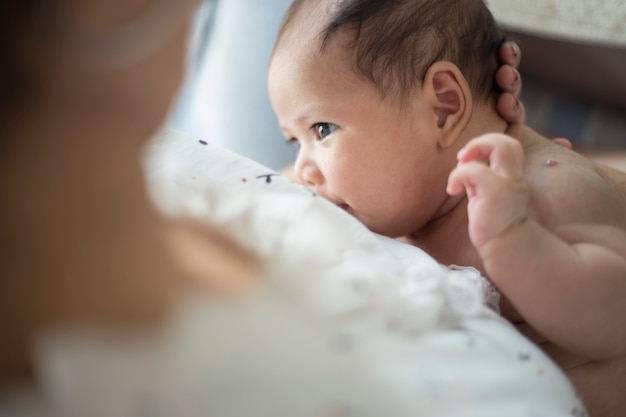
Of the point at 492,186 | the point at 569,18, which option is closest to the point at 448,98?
the point at 492,186

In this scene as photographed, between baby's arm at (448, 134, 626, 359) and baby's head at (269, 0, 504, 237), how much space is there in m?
0.20

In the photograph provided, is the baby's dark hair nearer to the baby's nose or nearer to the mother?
the baby's nose

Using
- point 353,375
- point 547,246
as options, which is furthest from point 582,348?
point 353,375

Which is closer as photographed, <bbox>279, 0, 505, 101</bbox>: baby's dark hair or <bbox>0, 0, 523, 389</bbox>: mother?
<bbox>0, 0, 523, 389</bbox>: mother

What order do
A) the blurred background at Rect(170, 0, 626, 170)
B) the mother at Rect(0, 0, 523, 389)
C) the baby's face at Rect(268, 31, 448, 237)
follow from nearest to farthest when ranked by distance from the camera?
the mother at Rect(0, 0, 523, 389)
the baby's face at Rect(268, 31, 448, 237)
the blurred background at Rect(170, 0, 626, 170)

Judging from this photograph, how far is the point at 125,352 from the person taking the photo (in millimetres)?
468

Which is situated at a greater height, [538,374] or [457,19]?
[457,19]

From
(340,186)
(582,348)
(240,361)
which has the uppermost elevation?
(240,361)

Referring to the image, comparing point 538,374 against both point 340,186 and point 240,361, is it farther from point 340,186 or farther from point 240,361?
point 340,186

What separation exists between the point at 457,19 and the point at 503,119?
0.53 feet

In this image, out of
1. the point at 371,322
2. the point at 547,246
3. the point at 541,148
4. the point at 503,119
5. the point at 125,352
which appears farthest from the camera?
the point at 503,119

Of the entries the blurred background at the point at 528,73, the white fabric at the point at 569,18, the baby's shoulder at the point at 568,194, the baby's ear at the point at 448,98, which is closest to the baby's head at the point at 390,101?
the baby's ear at the point at 448,98

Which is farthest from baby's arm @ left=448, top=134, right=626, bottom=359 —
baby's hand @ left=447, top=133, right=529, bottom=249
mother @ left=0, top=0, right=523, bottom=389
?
mother @ left=0, top=0, right=523, bottom=389

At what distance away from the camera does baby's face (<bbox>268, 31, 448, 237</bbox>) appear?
37.5 inches
